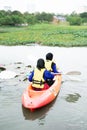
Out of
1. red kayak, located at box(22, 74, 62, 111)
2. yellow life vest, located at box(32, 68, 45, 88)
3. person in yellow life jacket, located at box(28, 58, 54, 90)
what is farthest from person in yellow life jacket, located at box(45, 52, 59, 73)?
yellow life vest, located at box(32, 68, 45, 88)

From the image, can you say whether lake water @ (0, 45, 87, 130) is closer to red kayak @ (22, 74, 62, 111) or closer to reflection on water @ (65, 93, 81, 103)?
reflection on water @ (65, 93, 81, 103)

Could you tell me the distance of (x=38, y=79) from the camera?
954 cm

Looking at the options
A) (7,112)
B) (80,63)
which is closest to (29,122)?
(7,112)

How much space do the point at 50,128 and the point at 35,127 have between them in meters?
0.40

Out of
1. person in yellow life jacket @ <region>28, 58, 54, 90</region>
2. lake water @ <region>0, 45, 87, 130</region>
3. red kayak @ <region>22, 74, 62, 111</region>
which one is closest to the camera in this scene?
lake water @ <region>0, 45, 87, 130</region>

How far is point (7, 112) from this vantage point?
912cm

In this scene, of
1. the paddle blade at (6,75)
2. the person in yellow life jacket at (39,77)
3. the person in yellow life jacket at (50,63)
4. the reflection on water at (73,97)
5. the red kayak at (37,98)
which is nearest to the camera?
the red kayak at (37,98)

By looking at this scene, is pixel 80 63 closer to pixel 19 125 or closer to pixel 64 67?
pixel 64 67

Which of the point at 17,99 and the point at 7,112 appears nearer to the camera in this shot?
the point at 7,112

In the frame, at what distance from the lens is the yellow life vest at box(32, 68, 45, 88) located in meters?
9.49

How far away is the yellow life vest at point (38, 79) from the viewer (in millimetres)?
9492

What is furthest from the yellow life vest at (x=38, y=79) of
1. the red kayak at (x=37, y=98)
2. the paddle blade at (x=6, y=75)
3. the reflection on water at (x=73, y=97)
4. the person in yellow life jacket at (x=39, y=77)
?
the paddle blade at (x=6, y=75)

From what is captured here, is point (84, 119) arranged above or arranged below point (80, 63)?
above

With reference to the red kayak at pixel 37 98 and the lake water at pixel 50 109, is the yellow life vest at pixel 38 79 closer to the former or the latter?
the red kayak at pixel 37 98
